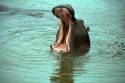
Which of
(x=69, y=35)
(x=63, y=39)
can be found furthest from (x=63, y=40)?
(x=69, y=35)

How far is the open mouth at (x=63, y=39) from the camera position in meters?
7.10

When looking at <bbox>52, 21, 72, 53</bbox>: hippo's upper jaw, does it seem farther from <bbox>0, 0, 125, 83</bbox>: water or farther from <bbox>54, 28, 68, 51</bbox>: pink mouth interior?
<bbox>0, 0, 125, 83</bbox>: water

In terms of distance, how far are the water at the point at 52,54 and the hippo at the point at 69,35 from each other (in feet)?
0.47

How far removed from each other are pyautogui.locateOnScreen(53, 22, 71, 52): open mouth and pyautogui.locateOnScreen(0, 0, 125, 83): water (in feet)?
0.39

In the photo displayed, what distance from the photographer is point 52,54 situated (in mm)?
7215

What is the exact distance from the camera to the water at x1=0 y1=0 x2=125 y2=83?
21.0 ft

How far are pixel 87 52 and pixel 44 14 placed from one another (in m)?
3.48

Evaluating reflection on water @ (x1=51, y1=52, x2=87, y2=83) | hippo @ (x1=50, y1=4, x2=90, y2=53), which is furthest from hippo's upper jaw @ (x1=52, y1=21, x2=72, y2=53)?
reflection on water @ (x1=51, y1=52, x2=87, y2=83)

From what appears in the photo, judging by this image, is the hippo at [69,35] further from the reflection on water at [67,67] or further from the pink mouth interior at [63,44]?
the reflection on water at [67,67]

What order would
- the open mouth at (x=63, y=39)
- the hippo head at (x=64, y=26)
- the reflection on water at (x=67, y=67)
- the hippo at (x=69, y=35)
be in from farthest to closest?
the open mouth at (x=63, y=39)
the hippo at (x=69, y=35)
the hippo head at (x=64, y=26)
the reflection on water at (x=67, y=67)

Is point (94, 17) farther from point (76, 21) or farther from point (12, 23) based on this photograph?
point (76, 21)

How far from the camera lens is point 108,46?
306 inches

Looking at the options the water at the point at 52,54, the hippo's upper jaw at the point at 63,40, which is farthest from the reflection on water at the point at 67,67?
the hippo's upper jaw at the point at 63,40

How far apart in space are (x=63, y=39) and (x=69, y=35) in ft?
0.52
